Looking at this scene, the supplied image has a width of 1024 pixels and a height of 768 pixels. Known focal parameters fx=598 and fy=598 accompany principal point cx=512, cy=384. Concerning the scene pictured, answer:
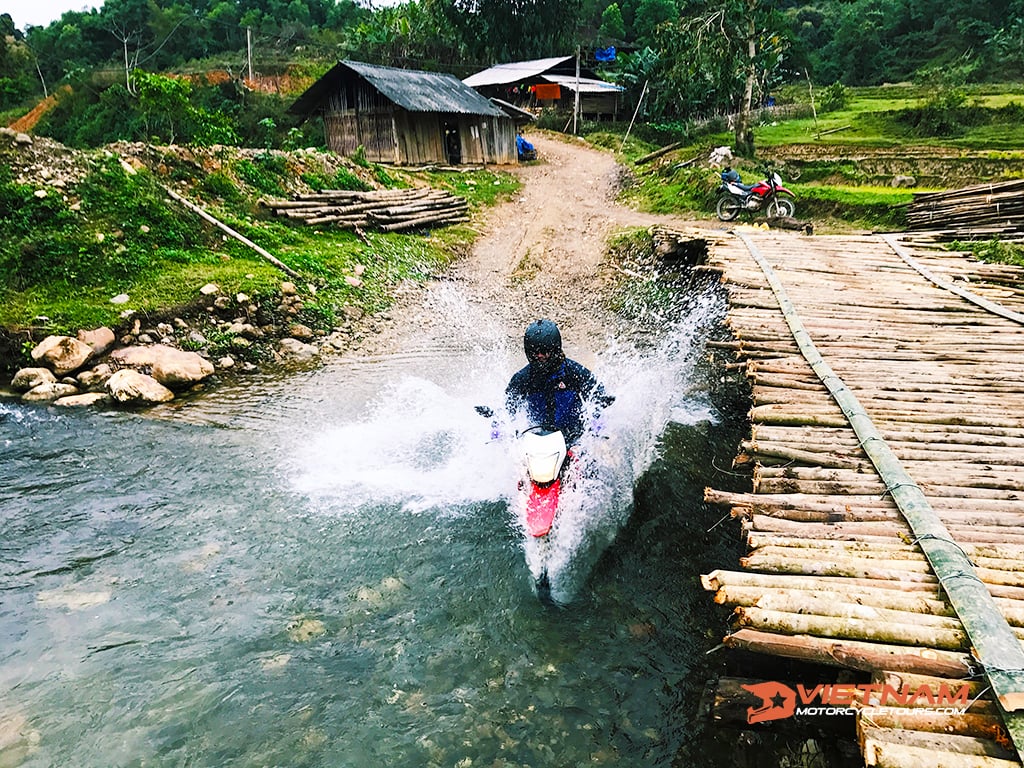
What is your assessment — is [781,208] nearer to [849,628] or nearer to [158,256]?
[158,256]

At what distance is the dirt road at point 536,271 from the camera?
35.1ft

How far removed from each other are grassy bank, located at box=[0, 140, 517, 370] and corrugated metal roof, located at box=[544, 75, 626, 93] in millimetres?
25920

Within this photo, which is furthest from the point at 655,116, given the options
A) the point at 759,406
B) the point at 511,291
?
the point at 759,406

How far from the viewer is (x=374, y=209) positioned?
14.4 meters

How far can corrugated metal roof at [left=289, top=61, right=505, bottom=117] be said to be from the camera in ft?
74.2

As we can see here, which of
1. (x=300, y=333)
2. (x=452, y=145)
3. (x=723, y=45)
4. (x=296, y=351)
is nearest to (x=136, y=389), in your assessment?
(x=296, y=351)

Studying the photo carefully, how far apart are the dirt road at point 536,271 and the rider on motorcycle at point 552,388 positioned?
4833 mm

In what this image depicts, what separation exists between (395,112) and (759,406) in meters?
22.6

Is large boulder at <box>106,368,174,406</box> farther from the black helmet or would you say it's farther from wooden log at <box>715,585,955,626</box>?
wooden log at <box>715,585,955,626</box>

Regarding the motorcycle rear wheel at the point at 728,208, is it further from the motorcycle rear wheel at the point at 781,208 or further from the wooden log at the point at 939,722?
the wooden log at the point at 939,722

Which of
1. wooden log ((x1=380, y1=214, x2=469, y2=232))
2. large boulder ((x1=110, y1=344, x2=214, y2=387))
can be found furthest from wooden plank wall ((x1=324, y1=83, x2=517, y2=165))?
large boulder ((x1=110, y1=344, x2=214, y2=387))

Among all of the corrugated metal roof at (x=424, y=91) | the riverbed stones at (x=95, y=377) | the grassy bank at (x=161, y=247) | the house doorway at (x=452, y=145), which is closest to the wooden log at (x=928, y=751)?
the riverbed stones at (x=95, y=377)

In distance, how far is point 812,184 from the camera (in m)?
16.8

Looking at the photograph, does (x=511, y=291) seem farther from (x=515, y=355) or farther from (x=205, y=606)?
(x=205, y=606)
